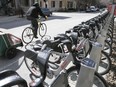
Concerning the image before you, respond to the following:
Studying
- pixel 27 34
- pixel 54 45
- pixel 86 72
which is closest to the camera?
pixel 86 72

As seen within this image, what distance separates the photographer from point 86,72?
2912 millimetres

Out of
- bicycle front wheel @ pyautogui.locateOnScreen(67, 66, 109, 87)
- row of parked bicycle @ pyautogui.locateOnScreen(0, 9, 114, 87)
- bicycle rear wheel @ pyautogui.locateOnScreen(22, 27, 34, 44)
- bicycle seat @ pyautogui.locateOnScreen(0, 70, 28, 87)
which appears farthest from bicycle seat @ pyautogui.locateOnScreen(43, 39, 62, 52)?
bicycle rear wheel @ pyautogui.locateOnScreen(22, 27, 34, 44)

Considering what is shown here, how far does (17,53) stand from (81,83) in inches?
174

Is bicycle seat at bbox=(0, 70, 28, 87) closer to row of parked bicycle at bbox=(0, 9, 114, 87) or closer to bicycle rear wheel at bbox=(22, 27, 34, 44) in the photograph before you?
row of parked bicycle at bbox=(0, 9, 114, 87)

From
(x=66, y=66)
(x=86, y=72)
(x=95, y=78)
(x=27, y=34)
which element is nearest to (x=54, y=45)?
(x=66, y=66)

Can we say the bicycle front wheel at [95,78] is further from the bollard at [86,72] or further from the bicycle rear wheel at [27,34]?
the bicycle rear wheel at [27,34]

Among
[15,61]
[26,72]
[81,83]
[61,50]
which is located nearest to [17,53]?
[15,61]

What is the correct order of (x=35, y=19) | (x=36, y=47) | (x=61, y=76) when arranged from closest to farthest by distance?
(x=61, y=76)
(x=36, y=47)
(x=35, y=19)

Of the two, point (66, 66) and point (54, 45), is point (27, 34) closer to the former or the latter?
point (54, 45)

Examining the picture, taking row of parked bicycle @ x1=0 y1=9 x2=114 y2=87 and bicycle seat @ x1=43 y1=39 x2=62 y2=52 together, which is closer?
row of parked bicycle @ x1=0 y1=9 x2=114 y2=87

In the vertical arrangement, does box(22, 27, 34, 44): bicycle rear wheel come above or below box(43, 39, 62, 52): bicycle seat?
below

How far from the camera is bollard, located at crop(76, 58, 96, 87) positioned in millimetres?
2883

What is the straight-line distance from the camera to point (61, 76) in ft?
9.31

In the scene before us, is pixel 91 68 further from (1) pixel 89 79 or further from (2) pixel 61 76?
(2) pixel 61 76
